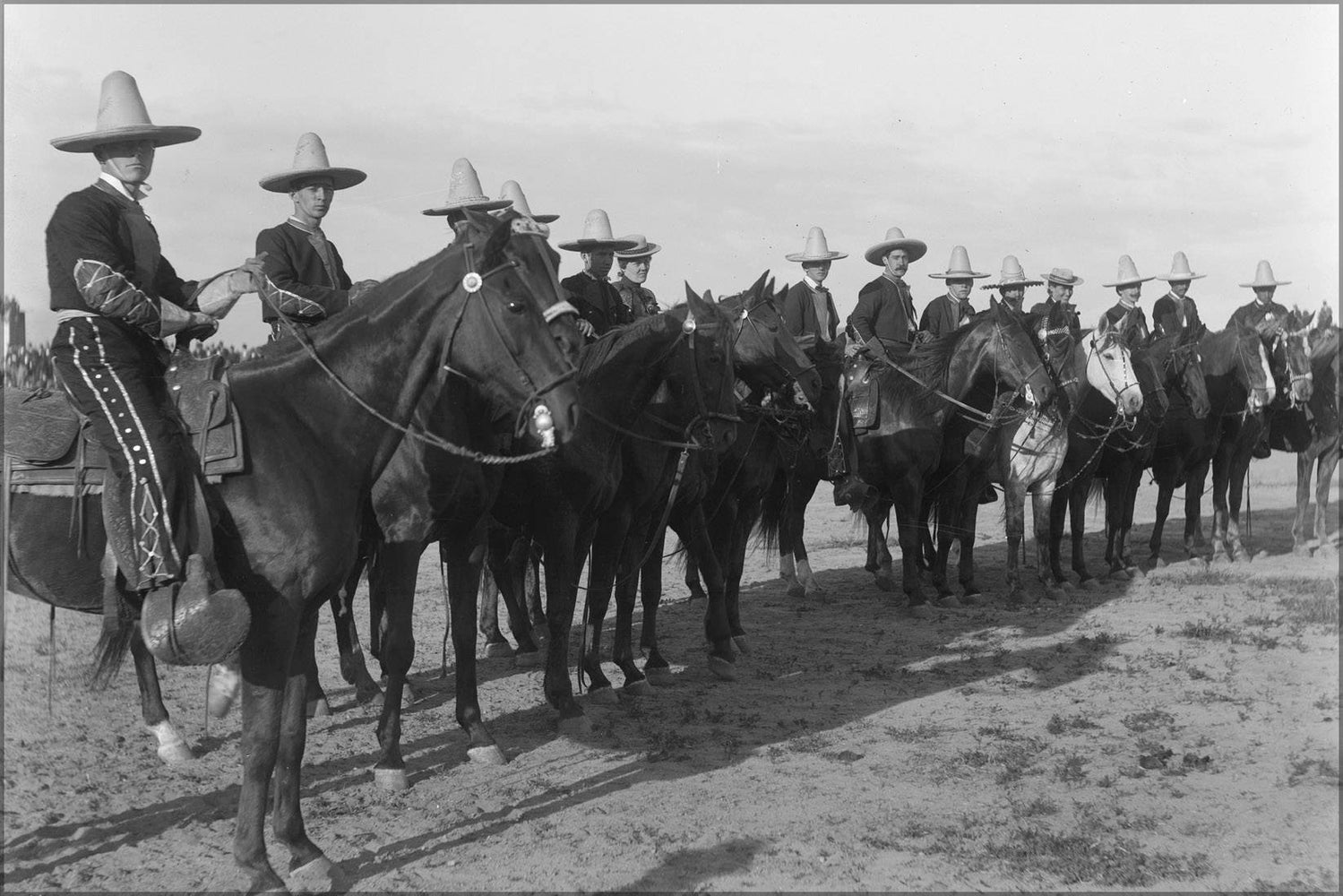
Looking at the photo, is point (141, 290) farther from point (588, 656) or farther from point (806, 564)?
point (806, 564)

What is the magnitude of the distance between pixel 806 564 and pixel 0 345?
9.65 m

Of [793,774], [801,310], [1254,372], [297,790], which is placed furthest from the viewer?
[1254,372]

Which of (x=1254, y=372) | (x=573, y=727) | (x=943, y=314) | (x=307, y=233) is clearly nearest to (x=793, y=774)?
(x=573, y=727)

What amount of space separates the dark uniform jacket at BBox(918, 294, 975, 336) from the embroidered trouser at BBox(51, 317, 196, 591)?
Result: 11.1 metres

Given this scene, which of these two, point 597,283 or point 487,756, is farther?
point 597,283

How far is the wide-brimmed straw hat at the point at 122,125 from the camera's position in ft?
19.1

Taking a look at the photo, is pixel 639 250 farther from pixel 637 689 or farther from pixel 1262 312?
pixel 1262 312

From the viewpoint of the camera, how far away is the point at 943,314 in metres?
15.5

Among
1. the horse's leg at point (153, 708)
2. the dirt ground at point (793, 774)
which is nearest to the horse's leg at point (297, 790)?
the dirt ground at point (793, 774)

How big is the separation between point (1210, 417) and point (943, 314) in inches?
163

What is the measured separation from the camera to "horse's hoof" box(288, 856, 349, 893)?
5.78 meters

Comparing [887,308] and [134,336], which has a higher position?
→ [887,308]

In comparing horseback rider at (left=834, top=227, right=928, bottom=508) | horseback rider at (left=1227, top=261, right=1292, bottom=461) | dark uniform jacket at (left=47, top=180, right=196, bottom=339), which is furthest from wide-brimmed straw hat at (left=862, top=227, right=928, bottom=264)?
dark uniform jacket at (left=47, top=180, right=196, bottom=339)

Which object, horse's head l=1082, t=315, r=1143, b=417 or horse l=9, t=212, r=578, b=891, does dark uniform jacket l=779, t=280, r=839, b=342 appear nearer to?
horse's head l=1082, t=315, r=1143, b=417
